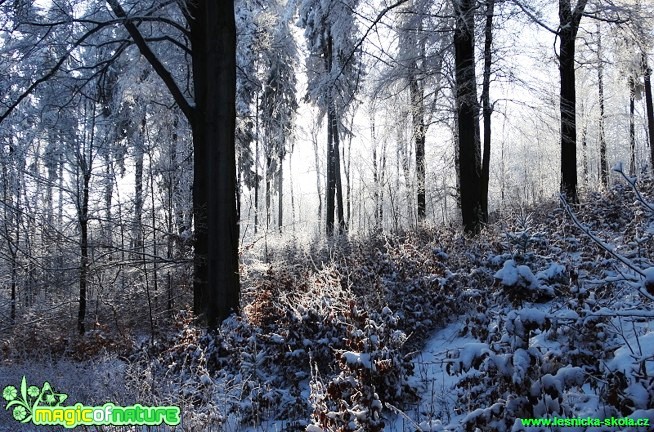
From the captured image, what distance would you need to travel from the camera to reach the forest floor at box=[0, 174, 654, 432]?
97.0 inches

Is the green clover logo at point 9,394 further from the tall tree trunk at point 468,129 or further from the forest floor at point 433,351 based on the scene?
the tall tree trunk at point 468,129

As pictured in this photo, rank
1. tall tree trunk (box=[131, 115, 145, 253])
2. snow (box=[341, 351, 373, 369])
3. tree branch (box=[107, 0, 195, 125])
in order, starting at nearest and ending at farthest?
snow (box=[341, 351, 373, 369]) → tree branch (box=[107, 0, 195, 125]) → tall tree trunk (box=[131, 115, 145, 253])

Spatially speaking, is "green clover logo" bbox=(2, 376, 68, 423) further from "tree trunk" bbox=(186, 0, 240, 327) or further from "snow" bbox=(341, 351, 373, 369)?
"snow" bbox=(341, 351, 373, 369)

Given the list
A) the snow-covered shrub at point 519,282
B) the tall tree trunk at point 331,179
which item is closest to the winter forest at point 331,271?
the snow-covered shrub at point 519,282

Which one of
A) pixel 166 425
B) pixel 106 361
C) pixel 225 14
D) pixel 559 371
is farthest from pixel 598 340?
pixel 106 361

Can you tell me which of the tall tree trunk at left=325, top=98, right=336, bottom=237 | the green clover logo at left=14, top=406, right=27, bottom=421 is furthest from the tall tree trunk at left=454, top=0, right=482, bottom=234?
the tall tree trunk at left=325, top=98, right=336, bottom=237

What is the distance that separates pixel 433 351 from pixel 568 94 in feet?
26.8

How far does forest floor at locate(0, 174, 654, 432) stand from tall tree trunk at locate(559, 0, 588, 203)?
3.27 meters

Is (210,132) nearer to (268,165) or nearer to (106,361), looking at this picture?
(106,361)

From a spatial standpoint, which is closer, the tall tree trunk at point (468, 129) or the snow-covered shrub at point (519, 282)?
the snow-covered shrub at point (519, 282)

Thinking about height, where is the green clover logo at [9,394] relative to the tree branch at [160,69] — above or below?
below

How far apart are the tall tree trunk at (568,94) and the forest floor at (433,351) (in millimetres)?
3266

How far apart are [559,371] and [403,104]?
9.06 meters

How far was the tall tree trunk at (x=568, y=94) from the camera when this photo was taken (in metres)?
9.58
